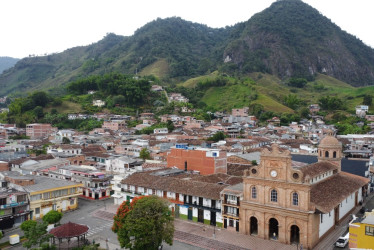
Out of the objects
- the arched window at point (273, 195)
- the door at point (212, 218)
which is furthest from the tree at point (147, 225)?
the arched window at point (273, 195)

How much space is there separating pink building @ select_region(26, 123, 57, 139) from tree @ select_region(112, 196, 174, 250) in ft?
267

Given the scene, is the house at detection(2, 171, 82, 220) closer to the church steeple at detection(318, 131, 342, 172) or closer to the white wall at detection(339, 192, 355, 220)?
the white wall at detection(339, 192, 355, 220)

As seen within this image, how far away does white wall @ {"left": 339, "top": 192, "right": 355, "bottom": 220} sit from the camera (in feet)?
119

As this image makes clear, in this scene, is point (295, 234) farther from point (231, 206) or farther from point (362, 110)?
point (362, 110)

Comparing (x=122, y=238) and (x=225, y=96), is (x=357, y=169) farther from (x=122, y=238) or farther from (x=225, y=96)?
(x=225, y=96)

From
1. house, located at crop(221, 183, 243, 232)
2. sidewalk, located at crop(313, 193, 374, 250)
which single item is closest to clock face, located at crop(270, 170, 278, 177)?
house, located at crop(221, 183, 243, 232)

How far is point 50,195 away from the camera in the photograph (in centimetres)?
4019

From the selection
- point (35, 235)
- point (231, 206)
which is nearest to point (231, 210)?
point (231, 206)

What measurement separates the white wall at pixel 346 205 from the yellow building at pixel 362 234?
1127 centimetres

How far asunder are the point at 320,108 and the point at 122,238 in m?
116

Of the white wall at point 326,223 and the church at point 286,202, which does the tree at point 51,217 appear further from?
the white wall at point 326,223

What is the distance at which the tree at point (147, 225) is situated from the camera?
27.4 metres

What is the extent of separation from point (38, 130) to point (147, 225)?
3360 inches

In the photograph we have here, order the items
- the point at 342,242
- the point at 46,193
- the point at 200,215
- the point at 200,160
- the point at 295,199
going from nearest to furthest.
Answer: the point at 342,242 → the point at 295,199 → the point at 200,215 → the point at 46,193 → the point at 200,160
